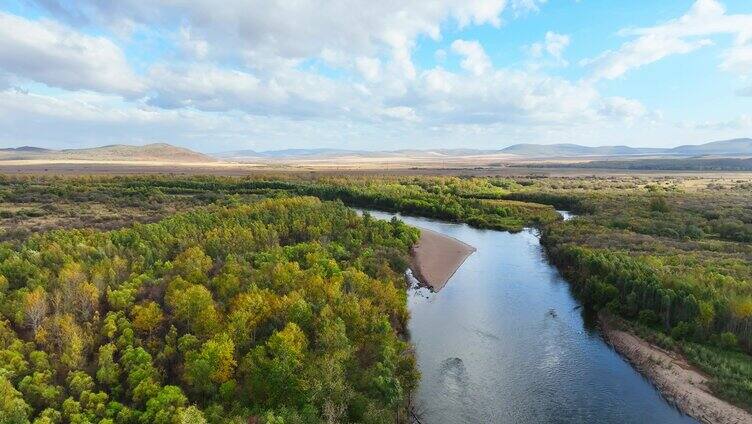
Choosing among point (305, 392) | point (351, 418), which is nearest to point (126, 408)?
point (305, 392)

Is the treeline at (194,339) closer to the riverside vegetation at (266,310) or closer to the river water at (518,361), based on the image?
the riverside vegetation at (266,310)

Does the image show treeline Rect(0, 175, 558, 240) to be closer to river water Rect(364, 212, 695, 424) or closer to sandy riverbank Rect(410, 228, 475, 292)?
sandy riverbank Rect(410, 228, 475, 292)

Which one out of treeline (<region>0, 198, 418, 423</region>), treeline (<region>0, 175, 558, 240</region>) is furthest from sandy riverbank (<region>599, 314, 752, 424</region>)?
treeline (<region>0, 175, 558, 240</region>)

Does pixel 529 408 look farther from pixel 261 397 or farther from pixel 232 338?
pixel 232 338

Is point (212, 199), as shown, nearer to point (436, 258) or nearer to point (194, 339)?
point (436, 258)

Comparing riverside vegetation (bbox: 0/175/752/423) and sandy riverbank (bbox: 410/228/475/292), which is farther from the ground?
riverside vegetation (bbox: 0/175/752/423)

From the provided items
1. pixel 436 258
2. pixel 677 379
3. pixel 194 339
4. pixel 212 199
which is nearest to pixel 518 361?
pixel 677 379
